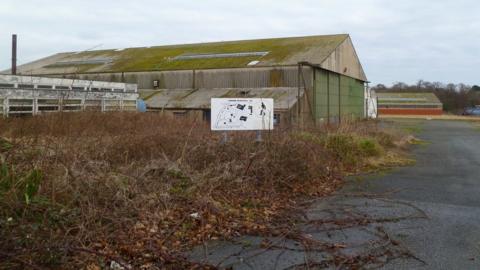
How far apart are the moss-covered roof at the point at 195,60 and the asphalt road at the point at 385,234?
22.8 meters

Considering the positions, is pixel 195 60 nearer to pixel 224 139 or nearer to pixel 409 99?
pixel 224 139

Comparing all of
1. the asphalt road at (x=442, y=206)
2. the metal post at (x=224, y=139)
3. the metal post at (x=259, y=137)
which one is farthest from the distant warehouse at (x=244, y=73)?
the metal post at (x=224, y=139)

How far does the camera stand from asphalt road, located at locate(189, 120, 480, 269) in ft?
15.4

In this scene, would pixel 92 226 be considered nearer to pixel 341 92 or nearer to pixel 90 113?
pixel 90 113

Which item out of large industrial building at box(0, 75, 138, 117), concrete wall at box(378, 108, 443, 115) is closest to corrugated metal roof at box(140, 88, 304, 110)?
large industrial building at box(0, 75, 138, 117)

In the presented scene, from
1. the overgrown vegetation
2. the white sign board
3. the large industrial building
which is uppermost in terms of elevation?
the large industrial building

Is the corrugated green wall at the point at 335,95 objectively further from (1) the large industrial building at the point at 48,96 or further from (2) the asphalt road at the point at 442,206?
(2) the asphalt road at the point at 442,206

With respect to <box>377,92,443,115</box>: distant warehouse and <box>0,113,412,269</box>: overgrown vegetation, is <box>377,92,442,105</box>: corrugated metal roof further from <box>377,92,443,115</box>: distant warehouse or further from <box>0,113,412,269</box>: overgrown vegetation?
<box>0,113,412,269</box>: overgrown vegetation

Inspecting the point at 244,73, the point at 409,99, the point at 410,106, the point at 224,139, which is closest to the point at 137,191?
the point at 224,139

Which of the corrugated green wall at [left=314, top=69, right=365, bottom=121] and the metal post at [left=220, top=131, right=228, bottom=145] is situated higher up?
the corrugated green wall at [left=314, top=69, right=365, bottom=121]

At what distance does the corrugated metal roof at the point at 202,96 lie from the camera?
28778 mm

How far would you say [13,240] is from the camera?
12.6 ft

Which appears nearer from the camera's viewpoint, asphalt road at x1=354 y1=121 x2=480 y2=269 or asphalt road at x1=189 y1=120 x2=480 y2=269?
asphalt road at x1=189 y1=120 x2=480 y2=269

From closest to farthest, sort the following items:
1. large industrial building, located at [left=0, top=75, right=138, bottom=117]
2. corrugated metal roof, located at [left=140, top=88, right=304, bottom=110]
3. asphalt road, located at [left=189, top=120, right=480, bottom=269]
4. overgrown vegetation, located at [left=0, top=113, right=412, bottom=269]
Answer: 1. overgrown vegetation, located at [left=0, top=113, right=412, bottom=269]
2. asphalt road, located at [left=189, top=120, right=480, bottom=269]
3. large industrial building, located at [left=0, top=75, right=138, bottom=117]
4. corrugated metal roof, located at [left=140, top=88, right=304, bottom=110]
